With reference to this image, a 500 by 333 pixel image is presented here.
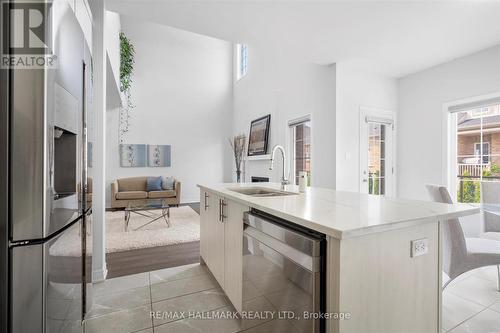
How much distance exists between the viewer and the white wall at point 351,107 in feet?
11.9

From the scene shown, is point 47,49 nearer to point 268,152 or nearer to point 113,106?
point 268,152

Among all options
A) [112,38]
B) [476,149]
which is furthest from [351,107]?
[112,38]

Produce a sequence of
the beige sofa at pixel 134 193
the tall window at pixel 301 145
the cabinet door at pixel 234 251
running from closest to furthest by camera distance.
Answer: the cabinet door at pixel 234 251, the tall window at pixel 301 145, the beige sofa at pixel 134 193

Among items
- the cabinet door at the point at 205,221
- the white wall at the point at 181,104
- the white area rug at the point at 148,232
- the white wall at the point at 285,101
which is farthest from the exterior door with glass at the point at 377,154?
the white wall at the point at 181,104

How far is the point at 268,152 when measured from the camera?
5238 millimetres

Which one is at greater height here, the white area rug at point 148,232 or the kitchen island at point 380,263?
the kitchen island at point 380,263

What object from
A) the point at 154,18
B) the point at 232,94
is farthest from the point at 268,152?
the point at 154,18

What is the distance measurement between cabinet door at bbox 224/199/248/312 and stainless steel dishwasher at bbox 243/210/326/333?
0.08 metres

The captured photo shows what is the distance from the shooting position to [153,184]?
226 inches

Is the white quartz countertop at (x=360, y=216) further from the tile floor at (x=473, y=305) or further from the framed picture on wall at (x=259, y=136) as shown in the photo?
the framed picture on wall at (x=259, y=136)

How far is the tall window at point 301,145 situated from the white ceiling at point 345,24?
1.34m

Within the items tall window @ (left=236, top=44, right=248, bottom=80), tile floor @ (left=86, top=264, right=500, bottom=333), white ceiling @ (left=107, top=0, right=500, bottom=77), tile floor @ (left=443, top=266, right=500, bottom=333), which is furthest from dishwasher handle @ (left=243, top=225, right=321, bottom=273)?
tall window @ (left=236, top=44, right=248, bottom=80)

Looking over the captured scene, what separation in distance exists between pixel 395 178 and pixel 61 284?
4597 millimetres

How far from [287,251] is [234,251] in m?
0.64
